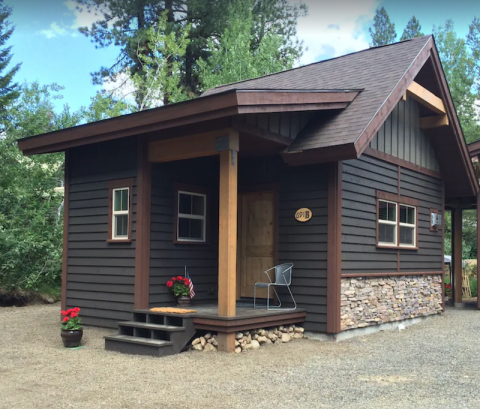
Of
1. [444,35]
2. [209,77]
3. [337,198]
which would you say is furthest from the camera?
[444,35]

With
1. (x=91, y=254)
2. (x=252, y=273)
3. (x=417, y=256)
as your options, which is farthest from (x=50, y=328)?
(x=417, y=256)

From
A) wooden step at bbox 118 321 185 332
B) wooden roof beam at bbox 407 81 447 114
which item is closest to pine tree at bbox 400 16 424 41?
wooden roof beam at bbox 407 81 447 114

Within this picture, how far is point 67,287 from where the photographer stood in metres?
9.86

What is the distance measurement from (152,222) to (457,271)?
343 inches

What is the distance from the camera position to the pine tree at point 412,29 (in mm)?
31655

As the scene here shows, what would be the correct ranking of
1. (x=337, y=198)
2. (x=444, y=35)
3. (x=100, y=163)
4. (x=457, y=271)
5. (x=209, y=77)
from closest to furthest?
(x=337, y=198) → (x=100, y=163) → (x=457, y=271) → (x=209, y=77) → (x=444, y=35)

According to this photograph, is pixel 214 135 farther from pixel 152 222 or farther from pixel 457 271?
pixel 457 271

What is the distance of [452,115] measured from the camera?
11.2 metres

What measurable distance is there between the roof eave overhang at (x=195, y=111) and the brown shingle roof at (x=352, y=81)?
318 millimetres

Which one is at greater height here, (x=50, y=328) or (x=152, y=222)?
(x=152, y=222)

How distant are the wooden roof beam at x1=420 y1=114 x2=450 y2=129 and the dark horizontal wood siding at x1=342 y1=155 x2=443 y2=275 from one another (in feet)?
3.22

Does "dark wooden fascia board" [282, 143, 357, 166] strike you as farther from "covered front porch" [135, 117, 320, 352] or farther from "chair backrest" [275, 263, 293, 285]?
"chair backrest" [275, 263, 293, 285]

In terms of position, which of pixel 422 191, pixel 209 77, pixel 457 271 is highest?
pixel 209 77

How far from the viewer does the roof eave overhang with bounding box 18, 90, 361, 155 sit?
22.8 feet
